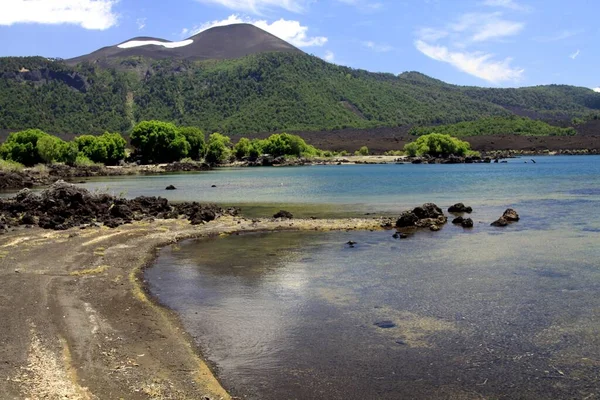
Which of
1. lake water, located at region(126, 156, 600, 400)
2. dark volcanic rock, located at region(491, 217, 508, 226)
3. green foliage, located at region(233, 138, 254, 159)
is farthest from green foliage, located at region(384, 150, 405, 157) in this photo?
lake water, located at region(126, 156, 600, 400)

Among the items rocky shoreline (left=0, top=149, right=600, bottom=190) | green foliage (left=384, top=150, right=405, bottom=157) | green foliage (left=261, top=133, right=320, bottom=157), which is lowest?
rocky shoreline (left=0, top=149, right=600, bottom=190)

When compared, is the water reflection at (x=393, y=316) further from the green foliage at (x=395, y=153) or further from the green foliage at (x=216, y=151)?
the green foliage at (x=395, y=153)

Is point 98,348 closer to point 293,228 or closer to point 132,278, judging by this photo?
point 132,278

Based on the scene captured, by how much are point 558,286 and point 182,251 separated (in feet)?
47.7

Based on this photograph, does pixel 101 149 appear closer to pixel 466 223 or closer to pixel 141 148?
pixel 141 148

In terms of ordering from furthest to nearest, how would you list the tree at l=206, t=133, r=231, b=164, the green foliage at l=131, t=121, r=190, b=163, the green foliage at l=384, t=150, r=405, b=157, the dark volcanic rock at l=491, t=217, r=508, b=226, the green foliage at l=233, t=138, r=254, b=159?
the green foliage at l=384, t=150, r=405, b=157 < the green foliage at l=233, t=138, r=254, b=159 < the tree at l=206, t=133, r=231, b=164 < the green foliage at l=131, t=121, r=190, b=163 < the dark volcanic rock at l=491, t=217, r=508, b=226

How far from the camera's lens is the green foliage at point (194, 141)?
143000 mm

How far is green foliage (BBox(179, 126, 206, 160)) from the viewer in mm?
143000

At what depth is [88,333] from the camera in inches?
468

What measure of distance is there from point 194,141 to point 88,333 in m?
135

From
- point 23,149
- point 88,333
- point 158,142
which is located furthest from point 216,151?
point 88,333

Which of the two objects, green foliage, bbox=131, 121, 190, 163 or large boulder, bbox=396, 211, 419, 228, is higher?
green foliage, bbox=131, 121, 190, 163

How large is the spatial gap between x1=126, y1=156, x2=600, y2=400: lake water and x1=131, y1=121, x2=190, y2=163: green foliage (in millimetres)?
112446

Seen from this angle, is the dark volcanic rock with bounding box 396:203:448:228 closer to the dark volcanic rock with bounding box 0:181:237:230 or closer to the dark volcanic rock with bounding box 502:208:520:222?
the dark volcanic rock with bounding box 502:208:520:222
